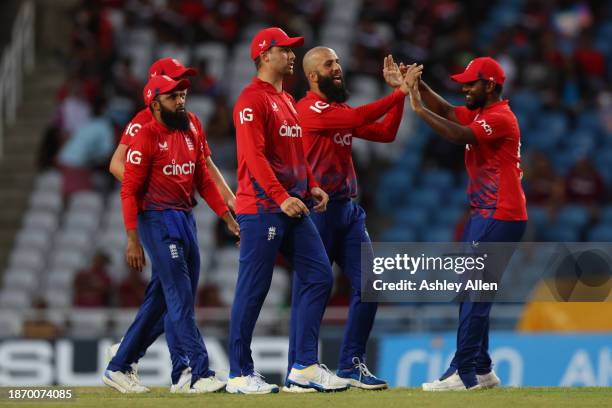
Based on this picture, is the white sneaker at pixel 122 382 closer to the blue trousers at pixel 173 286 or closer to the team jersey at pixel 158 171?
the blue trousers at pixel 173 286

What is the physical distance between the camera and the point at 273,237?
9.95 meters

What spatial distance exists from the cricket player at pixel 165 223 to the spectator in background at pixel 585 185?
8.93m

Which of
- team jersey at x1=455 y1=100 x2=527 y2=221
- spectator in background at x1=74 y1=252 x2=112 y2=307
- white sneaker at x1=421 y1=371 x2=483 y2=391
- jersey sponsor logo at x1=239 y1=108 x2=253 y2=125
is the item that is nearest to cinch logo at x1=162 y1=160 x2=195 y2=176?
jersey sponsor logo at x1=239 y1=108 x2=253 y2=125

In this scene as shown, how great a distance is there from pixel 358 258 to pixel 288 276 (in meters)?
7.54

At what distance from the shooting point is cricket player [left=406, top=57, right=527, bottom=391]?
10359 mm

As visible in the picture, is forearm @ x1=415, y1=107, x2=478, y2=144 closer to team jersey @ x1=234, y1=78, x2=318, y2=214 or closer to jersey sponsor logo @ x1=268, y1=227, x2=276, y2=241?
team jersey @ x1=234, y1=78, x2=318, y2=214

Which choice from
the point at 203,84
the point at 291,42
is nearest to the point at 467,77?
the point at 291,42

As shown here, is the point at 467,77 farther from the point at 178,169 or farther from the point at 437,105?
the point at 178,169

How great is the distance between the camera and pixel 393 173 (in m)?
19.3

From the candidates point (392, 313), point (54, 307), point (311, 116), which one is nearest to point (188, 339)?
point (311, 116)

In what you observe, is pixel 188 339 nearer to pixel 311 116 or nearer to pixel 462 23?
pixel 311 116

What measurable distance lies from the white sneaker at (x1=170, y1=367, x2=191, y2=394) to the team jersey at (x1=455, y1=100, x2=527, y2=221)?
241 centimetres

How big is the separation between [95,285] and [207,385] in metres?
7.39

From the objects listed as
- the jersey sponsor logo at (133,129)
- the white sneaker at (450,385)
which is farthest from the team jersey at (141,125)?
the white sneaker at (450,385)
